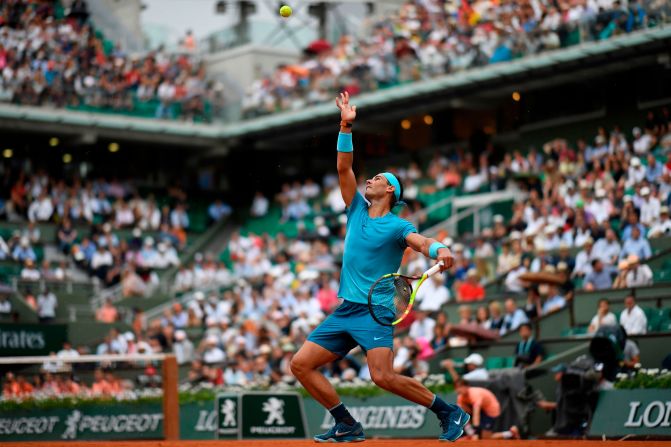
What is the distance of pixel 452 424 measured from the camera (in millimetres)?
10523

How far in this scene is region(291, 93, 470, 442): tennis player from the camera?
10414mm

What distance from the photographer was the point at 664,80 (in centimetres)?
2577

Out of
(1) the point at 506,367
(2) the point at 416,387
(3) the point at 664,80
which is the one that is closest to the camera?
(2) the point at 416,387

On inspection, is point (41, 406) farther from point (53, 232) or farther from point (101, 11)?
point (101, 11)

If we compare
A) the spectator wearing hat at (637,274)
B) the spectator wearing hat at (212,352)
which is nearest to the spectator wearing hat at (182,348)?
the spectator wearing hat at (212,352)

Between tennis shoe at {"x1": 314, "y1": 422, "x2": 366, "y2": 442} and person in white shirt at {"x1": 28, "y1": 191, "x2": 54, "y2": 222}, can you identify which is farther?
person in white shirt at {"x1": 28, "y1": 191, "x2": 54, "y2": 222}

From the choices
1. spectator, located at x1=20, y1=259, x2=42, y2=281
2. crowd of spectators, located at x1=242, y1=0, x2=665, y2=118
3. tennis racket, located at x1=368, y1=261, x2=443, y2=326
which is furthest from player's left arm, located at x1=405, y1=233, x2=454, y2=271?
spectator, located at x1=20, y1=259, x2=42, y2=281

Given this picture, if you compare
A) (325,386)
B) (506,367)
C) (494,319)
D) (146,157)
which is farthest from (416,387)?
(146,157)

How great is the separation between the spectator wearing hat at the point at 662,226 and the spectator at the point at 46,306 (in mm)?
13508

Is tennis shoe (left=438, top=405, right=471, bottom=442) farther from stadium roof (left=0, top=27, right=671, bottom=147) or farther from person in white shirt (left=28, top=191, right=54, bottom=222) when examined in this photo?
person in white shirt (left=28, top=191, right=54, bottom=222)

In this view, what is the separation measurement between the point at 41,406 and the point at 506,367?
6612 millimetres

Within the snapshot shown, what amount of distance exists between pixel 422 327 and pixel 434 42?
9235 millimetres

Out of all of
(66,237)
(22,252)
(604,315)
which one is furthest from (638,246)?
(66,237)

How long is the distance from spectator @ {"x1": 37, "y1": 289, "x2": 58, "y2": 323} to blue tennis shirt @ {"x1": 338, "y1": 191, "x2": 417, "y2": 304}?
58.2 feet
